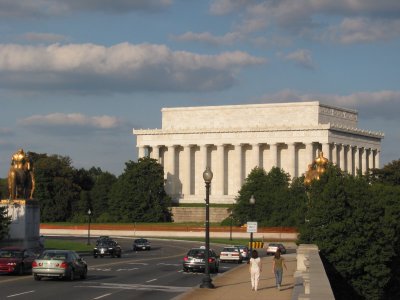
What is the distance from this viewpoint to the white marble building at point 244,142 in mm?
175625

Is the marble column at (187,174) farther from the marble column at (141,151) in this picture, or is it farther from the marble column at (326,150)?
the marble column at (326,150)

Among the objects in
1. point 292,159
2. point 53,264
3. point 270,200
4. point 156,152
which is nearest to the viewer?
point 53,264

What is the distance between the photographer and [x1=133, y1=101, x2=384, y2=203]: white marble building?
6914 inches

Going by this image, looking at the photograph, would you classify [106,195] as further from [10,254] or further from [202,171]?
[10,254]

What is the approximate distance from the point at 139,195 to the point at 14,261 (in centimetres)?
10654

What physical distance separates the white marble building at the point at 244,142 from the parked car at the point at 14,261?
122226 mm

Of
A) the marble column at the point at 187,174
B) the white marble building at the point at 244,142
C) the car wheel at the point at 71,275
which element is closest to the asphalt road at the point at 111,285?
the car wheel at the point at 71,275

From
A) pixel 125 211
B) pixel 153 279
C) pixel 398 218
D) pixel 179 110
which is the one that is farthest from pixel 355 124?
pixel 153 279

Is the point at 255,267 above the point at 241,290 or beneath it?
above

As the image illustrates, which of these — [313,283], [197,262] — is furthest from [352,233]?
[313,283]

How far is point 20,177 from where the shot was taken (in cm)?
7425

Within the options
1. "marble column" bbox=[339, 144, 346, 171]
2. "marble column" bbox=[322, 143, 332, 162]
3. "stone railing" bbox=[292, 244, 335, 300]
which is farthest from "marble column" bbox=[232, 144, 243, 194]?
"stone railing" bbox=[292, 244, 335, 300]

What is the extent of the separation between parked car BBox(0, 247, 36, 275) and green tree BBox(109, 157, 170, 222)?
340 ft

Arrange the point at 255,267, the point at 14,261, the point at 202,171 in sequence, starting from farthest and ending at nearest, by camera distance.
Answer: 1. the point at 202,171
2. the point at 14,261
3. the point at 255,267
